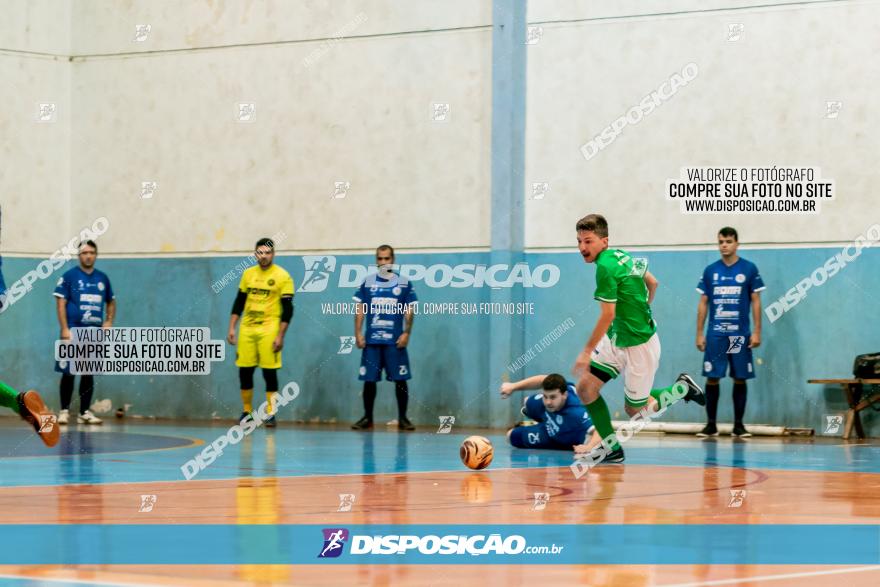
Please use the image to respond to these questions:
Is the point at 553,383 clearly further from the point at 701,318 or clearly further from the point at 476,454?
the point at 701,318

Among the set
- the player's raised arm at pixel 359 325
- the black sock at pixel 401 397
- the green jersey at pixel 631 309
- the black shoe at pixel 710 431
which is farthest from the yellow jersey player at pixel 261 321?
the green jersey at pixel 631 309

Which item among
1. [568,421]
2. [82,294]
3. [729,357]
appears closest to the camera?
[568,421]

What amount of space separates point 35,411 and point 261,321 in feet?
28.4

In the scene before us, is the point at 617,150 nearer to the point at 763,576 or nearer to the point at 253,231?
the point at 253,231

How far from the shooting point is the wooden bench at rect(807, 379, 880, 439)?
698 inches

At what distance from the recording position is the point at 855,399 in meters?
17.9

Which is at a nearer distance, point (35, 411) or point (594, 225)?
point (35, 411)

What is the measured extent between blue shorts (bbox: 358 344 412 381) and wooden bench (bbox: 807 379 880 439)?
229 inches

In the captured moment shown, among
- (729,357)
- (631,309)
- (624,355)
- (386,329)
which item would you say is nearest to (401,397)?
(386,329)

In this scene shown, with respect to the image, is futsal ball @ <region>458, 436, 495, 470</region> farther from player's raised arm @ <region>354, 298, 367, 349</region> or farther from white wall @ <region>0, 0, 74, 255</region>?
white wall @ <region>0, 0, 74, 255</region>

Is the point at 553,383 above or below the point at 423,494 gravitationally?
above

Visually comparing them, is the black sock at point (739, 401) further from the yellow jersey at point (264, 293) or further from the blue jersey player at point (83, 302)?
the blue jersey player at point (83, 302)

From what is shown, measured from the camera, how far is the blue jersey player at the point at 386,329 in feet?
65.6

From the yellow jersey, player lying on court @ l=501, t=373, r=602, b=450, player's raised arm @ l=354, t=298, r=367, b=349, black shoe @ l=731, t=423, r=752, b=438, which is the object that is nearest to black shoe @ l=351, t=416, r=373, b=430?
player's raised arm @ l=354, t=298, r=367, b=349
